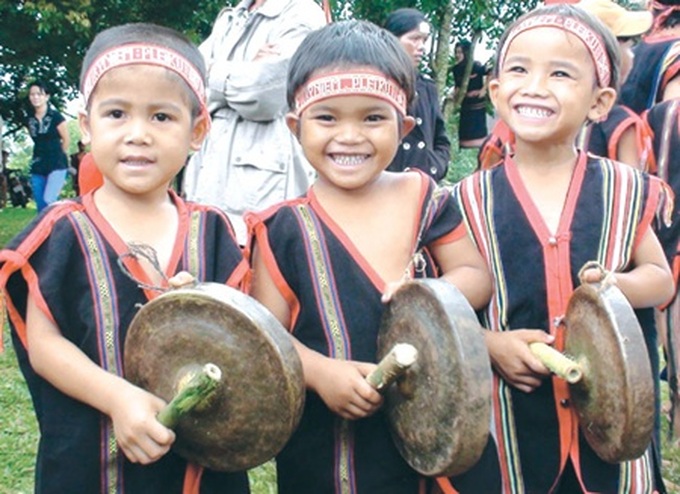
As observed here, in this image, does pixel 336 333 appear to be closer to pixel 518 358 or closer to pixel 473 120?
pixel 518 358

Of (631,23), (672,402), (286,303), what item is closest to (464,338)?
(286,303)

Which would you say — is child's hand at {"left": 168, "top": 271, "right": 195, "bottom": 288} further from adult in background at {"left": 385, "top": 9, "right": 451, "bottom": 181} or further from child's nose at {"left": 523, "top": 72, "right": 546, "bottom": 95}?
adult in background at {"left": 385, "top": 9, "right": 451, "bottom": 181}

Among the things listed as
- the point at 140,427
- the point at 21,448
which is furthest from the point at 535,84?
the point at 21,448

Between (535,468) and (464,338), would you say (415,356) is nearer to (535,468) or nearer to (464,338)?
(464,338)

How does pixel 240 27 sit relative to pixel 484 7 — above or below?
below

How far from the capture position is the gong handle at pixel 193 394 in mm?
2016

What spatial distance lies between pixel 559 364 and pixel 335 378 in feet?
1.99

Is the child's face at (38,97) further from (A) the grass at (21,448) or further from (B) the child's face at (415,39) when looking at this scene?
(B) the child's face at (415,39)

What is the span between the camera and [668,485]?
13.9ft

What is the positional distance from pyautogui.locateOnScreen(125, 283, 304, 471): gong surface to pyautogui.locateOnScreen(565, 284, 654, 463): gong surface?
0.78m

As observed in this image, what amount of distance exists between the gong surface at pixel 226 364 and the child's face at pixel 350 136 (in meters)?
0.65

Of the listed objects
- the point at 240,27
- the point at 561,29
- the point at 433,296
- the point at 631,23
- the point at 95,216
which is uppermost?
the point at 240,27

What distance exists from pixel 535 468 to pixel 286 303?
895 mm

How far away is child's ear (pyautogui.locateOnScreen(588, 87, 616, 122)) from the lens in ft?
9.23
